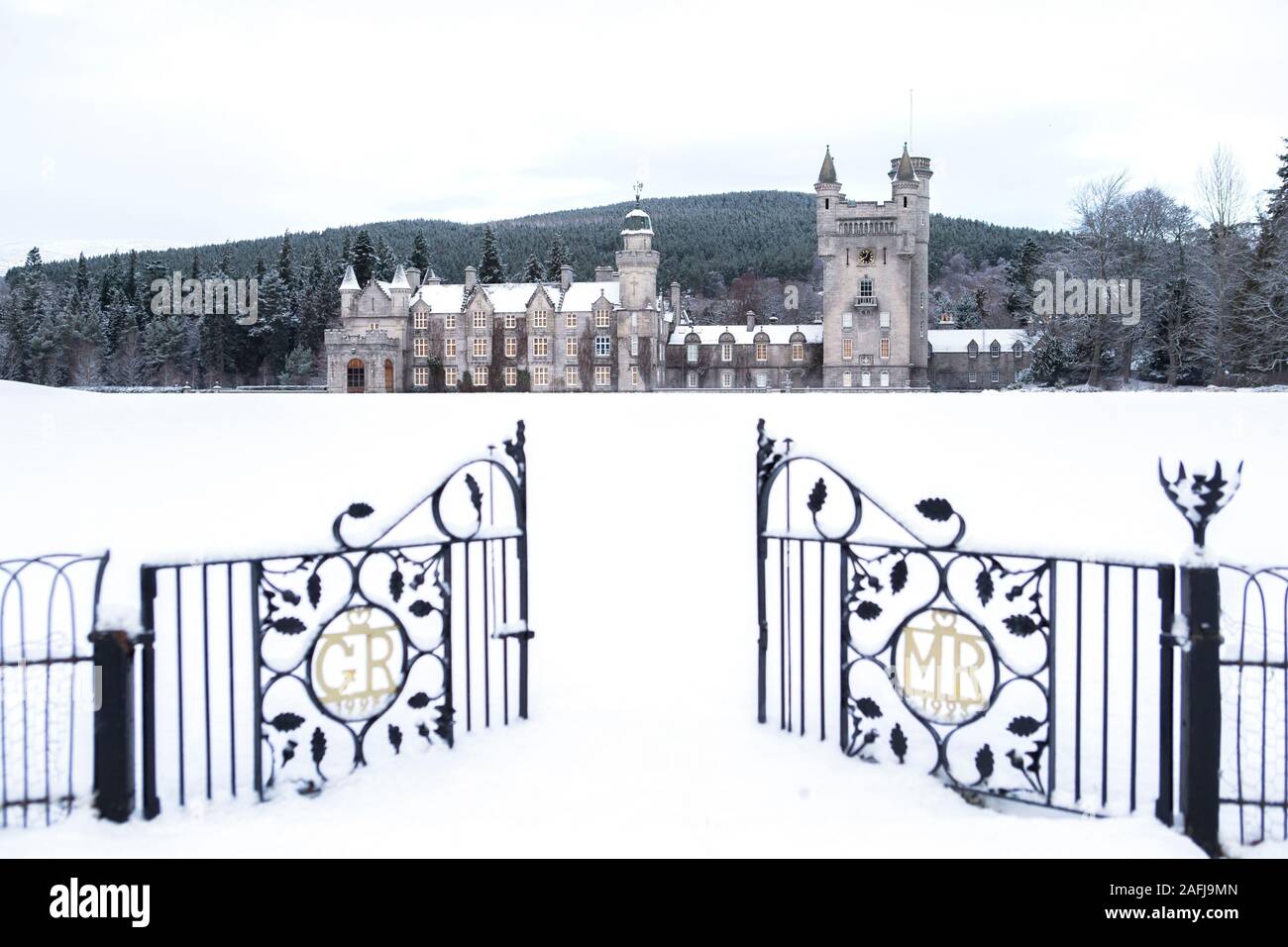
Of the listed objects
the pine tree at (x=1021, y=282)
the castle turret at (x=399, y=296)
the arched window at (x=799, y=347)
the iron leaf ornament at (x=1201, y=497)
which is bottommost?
the iron leaf ornament at (x=1201, y=497)

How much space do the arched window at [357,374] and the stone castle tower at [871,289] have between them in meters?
29.7

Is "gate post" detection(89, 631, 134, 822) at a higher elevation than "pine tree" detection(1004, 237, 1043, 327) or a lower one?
lower

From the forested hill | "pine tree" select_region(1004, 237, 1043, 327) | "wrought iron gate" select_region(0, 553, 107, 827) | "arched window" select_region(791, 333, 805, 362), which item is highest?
the forested hill

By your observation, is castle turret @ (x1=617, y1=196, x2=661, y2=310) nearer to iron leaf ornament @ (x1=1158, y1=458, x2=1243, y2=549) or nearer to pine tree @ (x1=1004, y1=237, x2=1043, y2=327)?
pine tree @ (x1=1004, y1=237, x2=1043, y2=327)

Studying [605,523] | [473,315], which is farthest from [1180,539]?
[473,315]

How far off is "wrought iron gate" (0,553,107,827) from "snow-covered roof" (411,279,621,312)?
5820 cm

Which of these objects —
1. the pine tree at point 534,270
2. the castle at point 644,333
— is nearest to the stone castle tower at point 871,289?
the castle at point 644,333

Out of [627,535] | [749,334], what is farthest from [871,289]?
[627,535]

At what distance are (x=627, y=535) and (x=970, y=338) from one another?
6586 cm

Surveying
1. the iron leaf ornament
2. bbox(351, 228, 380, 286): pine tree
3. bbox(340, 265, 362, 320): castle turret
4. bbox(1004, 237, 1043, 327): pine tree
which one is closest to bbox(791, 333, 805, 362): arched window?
bbox(1004, 237, 1043, 327): pine tree

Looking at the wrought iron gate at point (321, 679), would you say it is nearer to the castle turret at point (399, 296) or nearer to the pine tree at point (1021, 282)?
the castle turret at point (399, 296)

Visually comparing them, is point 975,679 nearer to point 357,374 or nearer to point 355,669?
point 355,669

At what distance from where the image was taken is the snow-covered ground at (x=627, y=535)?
4047 millimetres

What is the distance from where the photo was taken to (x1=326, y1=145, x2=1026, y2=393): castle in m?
63.8
